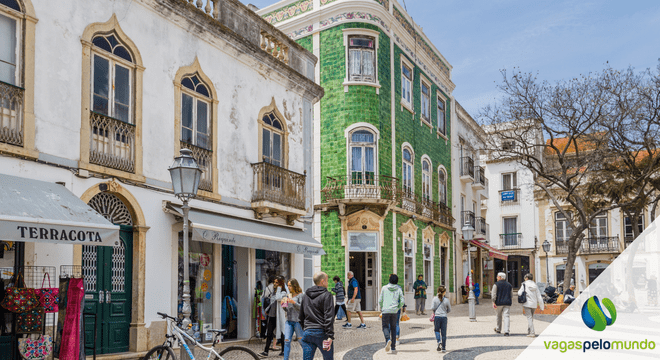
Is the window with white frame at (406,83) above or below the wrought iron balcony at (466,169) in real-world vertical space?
above

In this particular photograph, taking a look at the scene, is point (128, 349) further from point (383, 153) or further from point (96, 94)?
point (383, 153)

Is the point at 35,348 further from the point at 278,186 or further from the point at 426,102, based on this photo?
the point at 426,102

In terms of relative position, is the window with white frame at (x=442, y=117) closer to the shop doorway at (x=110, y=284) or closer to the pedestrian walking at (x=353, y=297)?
the pedestrian walking at (x=353, y=297)

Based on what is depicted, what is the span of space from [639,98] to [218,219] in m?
16.9

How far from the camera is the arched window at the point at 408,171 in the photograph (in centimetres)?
2791

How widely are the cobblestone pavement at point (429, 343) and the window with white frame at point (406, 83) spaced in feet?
36.5

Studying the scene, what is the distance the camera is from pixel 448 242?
1307 inches

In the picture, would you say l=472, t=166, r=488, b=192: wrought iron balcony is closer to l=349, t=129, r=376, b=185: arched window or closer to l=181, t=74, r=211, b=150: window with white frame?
l=349, t=129, r=376, b=185: arched window

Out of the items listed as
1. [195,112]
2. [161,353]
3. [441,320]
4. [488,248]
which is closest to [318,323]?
[161,353]

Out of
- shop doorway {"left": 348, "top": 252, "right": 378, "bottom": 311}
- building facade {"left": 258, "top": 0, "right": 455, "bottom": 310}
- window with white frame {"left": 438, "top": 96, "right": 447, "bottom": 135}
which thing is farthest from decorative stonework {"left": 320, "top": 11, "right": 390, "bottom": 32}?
shop doorway {"left": 348, "top": 252, "right": 378, "bottom": 311}

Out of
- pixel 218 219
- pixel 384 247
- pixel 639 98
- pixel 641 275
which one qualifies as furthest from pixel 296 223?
pixel 641 275

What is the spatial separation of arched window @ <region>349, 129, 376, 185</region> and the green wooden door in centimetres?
1354

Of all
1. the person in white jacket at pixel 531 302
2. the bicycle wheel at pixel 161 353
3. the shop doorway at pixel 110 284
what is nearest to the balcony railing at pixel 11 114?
the shop doorway at pixel 110 284

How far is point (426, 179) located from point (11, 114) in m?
22.5
